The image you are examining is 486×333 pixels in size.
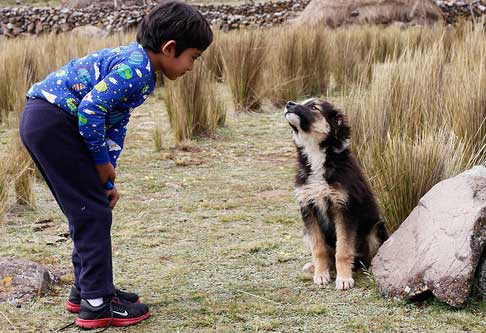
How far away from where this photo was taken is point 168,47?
3.13m

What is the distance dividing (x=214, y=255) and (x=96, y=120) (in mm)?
1480

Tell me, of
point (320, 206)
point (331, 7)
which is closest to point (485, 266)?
point (320, 206)

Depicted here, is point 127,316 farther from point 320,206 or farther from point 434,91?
point 434,91

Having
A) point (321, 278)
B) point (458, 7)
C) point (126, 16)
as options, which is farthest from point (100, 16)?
point (321, 278)

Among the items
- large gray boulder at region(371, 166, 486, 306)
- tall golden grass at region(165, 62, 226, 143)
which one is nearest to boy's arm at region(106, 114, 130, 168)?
large gray boulder at region(371, 166, 486, 306)

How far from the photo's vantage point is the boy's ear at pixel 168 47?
10.2 feet

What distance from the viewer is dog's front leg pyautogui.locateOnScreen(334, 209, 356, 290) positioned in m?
3.63

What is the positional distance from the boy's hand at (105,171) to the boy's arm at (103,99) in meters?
0.13

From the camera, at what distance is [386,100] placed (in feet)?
17.8

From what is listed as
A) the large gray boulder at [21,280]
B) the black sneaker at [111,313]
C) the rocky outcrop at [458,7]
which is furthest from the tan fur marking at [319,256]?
the rocky outcrop at [458,7]

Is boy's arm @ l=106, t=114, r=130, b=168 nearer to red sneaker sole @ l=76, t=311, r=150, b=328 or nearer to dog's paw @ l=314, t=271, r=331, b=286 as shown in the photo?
red sneaker sole @ l=76, t=311, r=150, b=328

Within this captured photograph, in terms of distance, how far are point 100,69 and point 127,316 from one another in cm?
108

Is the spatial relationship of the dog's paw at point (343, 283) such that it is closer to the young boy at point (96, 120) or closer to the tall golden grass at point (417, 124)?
the tall golden grass at point (417, 124)

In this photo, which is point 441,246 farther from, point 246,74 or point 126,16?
point 126,16
